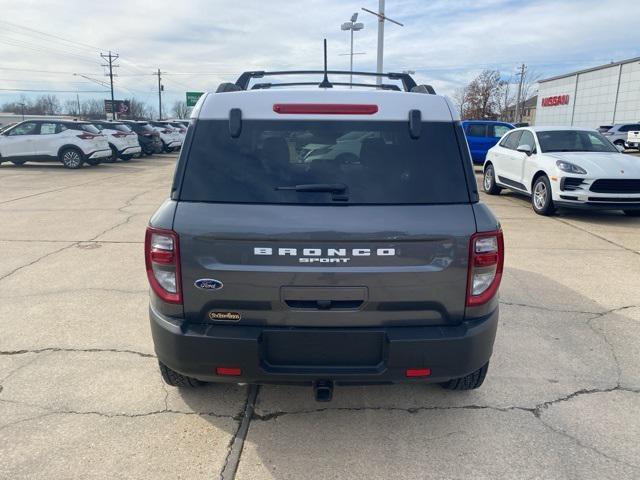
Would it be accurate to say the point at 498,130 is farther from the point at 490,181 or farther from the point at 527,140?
the point at 527,140

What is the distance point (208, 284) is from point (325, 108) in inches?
43.4

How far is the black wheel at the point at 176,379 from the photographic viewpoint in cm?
301

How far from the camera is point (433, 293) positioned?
244 cm

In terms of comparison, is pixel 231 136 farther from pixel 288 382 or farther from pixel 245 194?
pixel 288 382

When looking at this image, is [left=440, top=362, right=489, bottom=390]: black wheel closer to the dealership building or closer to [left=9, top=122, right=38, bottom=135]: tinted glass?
[left=9, top=122, right=38, bottom=135]: tinted glass

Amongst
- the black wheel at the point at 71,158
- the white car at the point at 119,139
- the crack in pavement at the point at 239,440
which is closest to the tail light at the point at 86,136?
the black wheel at the point at 71,158

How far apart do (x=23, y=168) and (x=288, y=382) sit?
20.4 m

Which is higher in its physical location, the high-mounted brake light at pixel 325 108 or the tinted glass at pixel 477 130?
the tinted glass at pixel 477 130

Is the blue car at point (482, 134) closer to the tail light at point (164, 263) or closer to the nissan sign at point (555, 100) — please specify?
the tail light at point (164, 263)

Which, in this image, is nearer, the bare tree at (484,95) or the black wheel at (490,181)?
the black wheel at (490,181)

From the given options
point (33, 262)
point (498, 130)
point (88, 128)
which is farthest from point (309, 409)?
point (88, 128)

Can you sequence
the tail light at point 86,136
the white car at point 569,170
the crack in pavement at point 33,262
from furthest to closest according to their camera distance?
1. the tail light at point 86,136
2. the white car at point 569,170
3. the crack in pavement at point 33,262

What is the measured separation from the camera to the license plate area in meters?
2.43

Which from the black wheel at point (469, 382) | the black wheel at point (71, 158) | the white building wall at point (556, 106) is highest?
the white building wall at point (556, 106)
